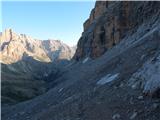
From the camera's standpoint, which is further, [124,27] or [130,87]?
[124,27]

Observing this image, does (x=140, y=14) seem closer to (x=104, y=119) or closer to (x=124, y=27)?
(x=124, y=27)

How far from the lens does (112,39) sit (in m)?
106

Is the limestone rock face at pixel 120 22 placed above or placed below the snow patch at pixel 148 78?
above

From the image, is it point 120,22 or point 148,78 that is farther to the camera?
point 120,22

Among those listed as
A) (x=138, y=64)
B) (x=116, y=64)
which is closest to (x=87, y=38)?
(x=116, y=64)

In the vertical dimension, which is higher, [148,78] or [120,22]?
[120,22]

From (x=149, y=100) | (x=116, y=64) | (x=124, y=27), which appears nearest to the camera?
(x=149, y=100)

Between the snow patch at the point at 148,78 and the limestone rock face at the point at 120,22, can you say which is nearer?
the snow patch at the point at 148,78

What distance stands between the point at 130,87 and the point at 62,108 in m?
8.30

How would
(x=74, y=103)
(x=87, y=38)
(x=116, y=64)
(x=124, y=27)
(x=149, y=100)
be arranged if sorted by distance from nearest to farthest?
1. (x=149, y=100)
2. (x=74, y=103)
3. (x=116, y=64)
4. (x=124, y=27)
5. (x=87, y=38)

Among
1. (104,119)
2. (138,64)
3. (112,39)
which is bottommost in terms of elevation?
(104,119)

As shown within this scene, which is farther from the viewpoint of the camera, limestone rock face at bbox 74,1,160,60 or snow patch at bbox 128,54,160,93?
limestone rock face at bbox 74,1,160,60

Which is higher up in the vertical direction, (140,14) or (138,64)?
(140,14)

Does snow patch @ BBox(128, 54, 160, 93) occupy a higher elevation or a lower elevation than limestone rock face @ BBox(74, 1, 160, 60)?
lower
